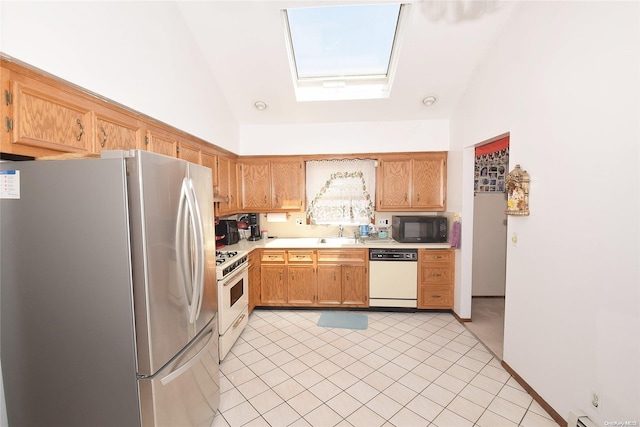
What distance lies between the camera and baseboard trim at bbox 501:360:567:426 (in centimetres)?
185

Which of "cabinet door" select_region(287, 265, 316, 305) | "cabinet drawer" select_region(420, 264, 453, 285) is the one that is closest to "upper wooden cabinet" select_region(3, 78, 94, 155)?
"cabinet door" select_region(287, 265, 316, 305)

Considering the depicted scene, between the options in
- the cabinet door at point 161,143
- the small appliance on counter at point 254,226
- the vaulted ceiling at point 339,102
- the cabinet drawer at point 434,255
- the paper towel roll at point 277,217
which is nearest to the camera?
the cabinet door at point 161,143

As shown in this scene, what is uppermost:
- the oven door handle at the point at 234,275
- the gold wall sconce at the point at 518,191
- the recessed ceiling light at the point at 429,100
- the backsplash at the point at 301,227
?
the recessed ceiling light at the point at 429,100

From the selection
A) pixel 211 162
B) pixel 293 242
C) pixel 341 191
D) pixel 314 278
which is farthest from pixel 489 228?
pixel 211 162

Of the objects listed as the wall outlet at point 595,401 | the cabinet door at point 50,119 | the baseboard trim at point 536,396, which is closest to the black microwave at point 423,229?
the baseboard trim at point 536,396

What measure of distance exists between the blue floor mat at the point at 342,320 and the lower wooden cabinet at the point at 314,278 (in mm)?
130

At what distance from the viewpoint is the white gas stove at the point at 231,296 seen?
8.39ft

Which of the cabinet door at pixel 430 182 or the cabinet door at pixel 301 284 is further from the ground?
the cabinet door at pixel 430 182

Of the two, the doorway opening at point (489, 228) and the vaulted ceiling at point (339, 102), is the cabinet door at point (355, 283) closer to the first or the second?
the doorway opening at point (489, 228)

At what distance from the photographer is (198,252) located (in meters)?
1.63

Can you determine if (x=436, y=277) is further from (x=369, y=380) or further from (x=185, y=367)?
(x=185, y=367)

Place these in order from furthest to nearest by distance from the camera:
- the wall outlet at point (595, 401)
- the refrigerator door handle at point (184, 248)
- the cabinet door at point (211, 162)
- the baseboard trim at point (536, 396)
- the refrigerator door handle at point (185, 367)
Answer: the cabinet door at point (211, 162) → the baseboard trim at point (536, 396) → the wall outlet at point (595, 401) → the refrigerator door handle at point (184, 248) → the refrigerator door handle at point (185, 367)

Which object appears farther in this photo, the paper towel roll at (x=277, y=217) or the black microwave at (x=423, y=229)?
the paper towel roll at (x=277, y=217)

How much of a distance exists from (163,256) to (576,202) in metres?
2.43
